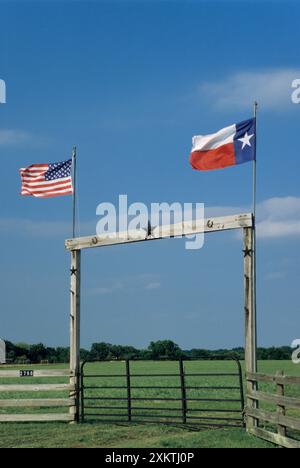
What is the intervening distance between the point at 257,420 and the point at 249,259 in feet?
9.92

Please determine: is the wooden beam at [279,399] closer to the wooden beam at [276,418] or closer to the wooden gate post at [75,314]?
the wooden beam at [276,418]

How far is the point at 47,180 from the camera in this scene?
19.1m

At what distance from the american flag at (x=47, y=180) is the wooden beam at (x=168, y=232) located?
1317 millimetres

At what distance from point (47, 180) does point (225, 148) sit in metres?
4.91

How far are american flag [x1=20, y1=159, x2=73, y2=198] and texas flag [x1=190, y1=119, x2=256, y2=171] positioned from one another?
352cm

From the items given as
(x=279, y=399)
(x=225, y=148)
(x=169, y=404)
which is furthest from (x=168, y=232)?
(x=169, y=404)

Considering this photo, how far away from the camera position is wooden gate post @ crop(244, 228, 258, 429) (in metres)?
15.1

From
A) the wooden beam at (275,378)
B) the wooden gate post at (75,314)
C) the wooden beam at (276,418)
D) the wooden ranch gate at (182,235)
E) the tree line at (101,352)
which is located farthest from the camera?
the tree line at (101,352)

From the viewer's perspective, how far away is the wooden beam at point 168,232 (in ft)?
51.0

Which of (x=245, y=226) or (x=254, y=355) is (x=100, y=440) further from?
(x=245, y=226)

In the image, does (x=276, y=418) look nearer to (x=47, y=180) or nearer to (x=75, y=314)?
(x=75, y=314)

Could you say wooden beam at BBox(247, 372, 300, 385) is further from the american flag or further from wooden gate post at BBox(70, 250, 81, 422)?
the american flag

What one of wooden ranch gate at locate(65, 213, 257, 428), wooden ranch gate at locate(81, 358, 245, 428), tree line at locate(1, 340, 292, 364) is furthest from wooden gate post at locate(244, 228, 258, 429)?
tree line at locate(1, 340, 292, 364)

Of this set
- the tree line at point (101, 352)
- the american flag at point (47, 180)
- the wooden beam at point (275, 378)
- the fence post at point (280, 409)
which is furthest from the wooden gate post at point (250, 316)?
the tree line at point (101, 352)
